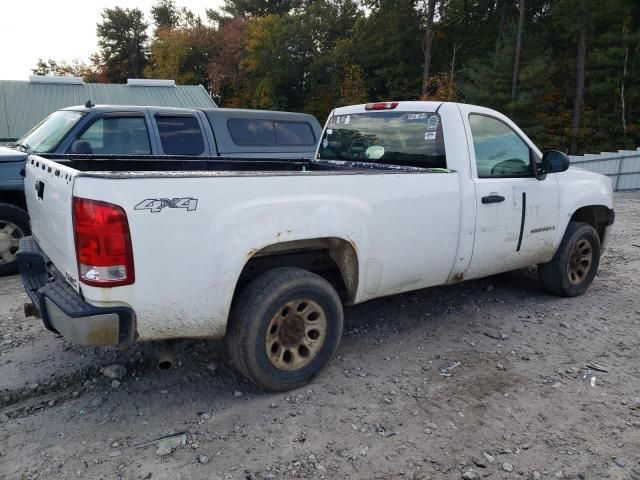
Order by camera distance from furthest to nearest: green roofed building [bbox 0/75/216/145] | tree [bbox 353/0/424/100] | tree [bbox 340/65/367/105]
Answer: tree [bbox 340/65/367/105]
tree [bbox 353/0/424/100]
green roofed building [bbox 0/75/216/145]

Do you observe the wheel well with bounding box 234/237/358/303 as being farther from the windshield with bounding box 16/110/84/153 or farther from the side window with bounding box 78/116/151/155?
the windshield with bounding box 16/110/84/153

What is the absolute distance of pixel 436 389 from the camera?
3.33 metres

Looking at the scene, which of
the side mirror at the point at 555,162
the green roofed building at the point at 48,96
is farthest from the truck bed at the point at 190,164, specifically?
the green roofed building at the point at 48,96

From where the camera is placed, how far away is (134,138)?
6.51 metres

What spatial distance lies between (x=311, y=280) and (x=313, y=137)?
5.68m

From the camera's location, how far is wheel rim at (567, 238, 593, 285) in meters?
5.02

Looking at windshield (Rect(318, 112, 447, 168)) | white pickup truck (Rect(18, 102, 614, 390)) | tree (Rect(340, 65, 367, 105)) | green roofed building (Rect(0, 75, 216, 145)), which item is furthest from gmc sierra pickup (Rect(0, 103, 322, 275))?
tree (Rect(340, 65, 367, 105))

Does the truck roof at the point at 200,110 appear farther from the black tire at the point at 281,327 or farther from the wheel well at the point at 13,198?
the black tire at the point at 281,327

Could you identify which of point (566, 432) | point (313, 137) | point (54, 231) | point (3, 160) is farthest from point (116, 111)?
point (566, 432)

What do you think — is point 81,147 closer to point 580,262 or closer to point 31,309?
point 31,309

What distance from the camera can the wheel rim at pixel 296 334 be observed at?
3.13 metres

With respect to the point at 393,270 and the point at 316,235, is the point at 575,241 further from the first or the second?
the point at 316,235

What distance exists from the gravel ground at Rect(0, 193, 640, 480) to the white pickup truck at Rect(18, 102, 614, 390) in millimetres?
401

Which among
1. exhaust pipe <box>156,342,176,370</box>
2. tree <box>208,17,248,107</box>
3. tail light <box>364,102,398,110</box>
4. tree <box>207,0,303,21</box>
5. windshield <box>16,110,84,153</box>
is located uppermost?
tree <box>207,0,303,21</box>
